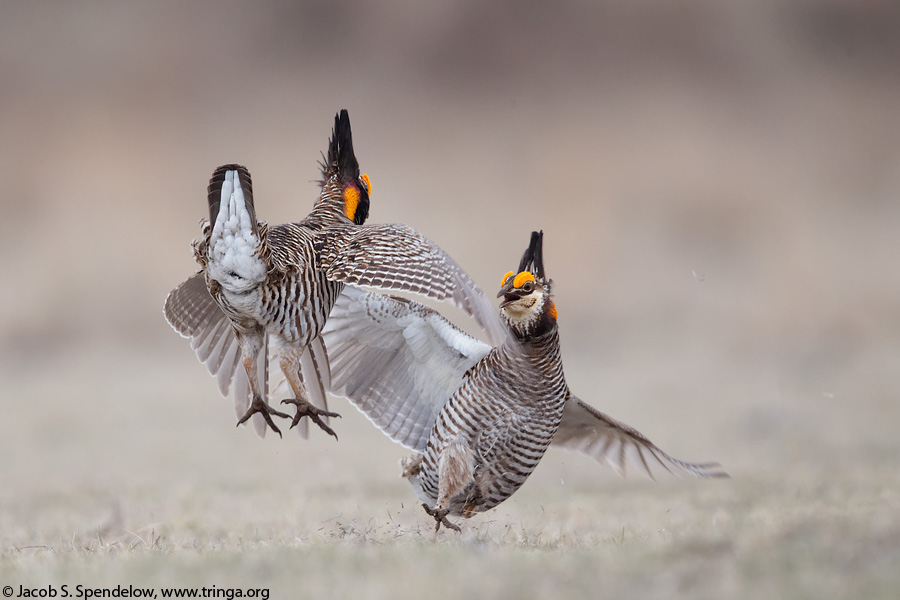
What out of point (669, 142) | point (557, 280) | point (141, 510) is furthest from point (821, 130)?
point (141, 510)

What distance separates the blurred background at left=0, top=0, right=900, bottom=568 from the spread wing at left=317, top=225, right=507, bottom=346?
31.8ft

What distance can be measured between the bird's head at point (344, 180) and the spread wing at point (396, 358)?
0.83 metres

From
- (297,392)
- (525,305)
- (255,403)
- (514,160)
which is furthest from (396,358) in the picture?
(514,160)

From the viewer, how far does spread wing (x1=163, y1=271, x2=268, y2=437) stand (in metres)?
6.07

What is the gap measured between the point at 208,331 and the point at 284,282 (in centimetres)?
127

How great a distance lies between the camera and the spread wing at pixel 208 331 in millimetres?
6070

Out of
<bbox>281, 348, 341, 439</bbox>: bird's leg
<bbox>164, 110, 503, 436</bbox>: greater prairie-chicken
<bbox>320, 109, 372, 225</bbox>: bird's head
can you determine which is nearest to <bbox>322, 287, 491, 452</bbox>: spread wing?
<bbox>164, 110, 503, 436</bbox>: greater prairie-chicken

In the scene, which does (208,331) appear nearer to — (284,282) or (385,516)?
(284,282)

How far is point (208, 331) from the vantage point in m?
6.23

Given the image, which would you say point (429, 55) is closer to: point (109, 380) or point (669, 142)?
point (669, 142)

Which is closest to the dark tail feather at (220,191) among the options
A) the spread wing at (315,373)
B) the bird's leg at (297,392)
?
the bird's leg at (297,392)

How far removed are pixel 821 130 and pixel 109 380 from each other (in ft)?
48.3

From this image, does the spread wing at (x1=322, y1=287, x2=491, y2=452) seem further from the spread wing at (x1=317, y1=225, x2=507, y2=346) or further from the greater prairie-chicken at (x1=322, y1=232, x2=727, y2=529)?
the spread wing at (x1=317, y1=225, x2=507, y2=346)

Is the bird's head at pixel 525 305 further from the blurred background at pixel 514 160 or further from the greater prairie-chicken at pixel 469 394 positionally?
the blurred background at pixel 514 160
